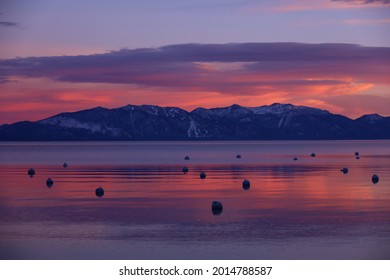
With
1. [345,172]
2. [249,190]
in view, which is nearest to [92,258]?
[249,190]

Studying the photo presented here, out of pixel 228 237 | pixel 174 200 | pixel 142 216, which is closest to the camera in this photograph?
pixel 228 237

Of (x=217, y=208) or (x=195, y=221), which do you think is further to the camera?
(x=217, y=208)

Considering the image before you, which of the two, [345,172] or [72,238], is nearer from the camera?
[72,238]

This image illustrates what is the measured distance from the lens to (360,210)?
5025 cm

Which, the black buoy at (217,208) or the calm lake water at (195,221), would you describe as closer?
the calm lake water at (195,221)

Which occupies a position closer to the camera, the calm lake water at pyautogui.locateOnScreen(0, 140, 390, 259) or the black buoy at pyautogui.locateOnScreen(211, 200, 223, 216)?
the calm lake water at pyautogui.locateOnScreen(0, 140, 390, 259)

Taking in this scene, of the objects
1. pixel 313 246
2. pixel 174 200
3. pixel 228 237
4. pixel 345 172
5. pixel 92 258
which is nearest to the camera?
pixel 92 258

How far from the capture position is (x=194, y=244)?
36.7 m
